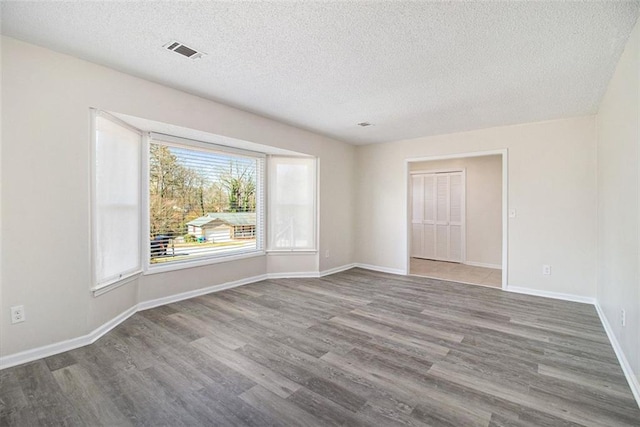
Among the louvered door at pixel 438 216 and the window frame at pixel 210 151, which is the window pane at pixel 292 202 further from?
the louvered door at pixel 438 216

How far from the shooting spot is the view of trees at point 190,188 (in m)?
3.71

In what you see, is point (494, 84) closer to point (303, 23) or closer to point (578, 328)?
point (303, 23)

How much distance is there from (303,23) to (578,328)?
3.89 m

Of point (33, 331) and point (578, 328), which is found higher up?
point (33, 331)

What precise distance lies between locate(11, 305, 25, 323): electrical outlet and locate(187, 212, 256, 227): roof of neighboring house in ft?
6.27

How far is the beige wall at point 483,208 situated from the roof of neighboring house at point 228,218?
3579 mm

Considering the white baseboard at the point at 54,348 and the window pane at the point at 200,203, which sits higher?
the window pane at the point at 200,203

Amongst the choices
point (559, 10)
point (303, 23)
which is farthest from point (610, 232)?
point (303, 23)

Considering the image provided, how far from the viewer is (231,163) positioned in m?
4.54

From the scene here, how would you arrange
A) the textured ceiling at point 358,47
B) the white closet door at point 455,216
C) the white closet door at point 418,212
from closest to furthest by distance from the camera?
the textured ceiling at point 358,47 < the white closet door at point 455,216 < the white closet door at point 418,212

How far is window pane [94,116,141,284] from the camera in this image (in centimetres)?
285

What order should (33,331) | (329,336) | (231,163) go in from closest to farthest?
(33,331) → (329,336) → (231,163)

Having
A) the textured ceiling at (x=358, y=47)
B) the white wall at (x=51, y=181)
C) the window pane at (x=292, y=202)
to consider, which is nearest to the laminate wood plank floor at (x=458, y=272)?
the window pane at (x=292, y=202)

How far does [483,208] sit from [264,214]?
4.79 meters
